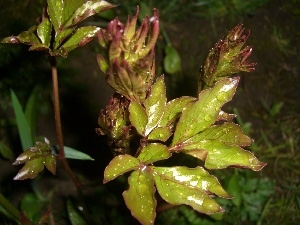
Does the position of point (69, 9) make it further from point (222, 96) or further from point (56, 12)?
point (222, 96)

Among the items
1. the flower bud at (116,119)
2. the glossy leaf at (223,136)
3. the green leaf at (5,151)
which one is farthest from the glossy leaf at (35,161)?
the green leaf at (5,151)

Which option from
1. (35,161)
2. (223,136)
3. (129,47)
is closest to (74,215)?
(35,161)

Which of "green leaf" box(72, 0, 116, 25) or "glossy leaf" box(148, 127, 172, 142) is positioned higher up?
"green leaf" box(72, 0, 116, 25)

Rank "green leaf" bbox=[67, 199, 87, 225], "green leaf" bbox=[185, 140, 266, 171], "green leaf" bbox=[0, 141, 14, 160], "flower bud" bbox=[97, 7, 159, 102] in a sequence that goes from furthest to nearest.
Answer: "green leaf" bbox=[0, 141, 14, 160], "green leaf" bbox=[67, 199, 87, 225], "green leaf" bbox=[185, 140, 266, 171], "flower bud" bbox=[97, 7, 159, 102]

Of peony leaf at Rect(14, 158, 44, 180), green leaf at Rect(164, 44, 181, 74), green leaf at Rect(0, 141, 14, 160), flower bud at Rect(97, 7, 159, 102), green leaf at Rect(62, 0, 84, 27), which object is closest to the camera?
flower bud at Rect(97, 7, 159, 102)

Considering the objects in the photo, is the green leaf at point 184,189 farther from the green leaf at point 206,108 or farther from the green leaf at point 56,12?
the green leaf at point 56,12

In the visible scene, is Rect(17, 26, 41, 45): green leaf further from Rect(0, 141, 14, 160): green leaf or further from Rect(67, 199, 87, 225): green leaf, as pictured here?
Rect(0, 141, 14, 160): green leaf

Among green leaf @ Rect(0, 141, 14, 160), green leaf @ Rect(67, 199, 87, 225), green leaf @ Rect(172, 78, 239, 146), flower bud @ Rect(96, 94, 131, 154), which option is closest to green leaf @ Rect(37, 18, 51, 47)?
flower bud @ Rect(96, 94, 131, 154)
